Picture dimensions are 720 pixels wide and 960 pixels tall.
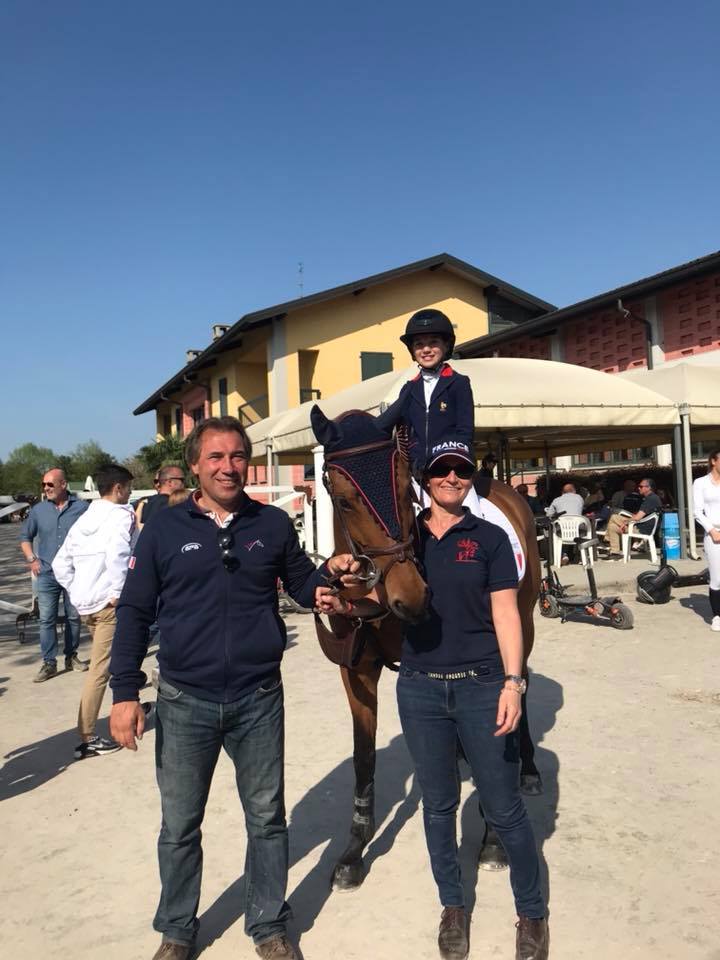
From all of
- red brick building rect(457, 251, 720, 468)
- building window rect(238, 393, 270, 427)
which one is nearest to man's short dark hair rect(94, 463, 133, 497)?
red brick building rect(457, 251, 720, 468)

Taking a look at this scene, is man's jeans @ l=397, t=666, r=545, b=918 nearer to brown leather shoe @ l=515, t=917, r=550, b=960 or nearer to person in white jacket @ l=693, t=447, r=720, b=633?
brown leather shoe @ l=515, t=917, r=550, b=960

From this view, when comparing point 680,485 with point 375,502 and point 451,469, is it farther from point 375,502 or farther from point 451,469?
point 375,502

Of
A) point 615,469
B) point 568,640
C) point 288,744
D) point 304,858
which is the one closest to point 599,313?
point 615,469

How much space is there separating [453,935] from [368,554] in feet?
4.67

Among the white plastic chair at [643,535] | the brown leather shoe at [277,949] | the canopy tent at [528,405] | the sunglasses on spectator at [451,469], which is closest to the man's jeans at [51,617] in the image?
the canopy tent at [528,405]

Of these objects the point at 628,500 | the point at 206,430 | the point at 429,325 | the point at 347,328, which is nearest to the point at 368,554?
the point at 206,430

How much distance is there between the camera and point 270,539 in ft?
8.89

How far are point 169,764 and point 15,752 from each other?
310 centimetres

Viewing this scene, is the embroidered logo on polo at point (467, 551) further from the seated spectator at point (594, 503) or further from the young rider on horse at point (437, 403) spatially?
the seated spectator at point (594, 503)

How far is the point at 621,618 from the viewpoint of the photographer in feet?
26.5

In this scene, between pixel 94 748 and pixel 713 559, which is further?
pixel 713 559

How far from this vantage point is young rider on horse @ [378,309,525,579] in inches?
126

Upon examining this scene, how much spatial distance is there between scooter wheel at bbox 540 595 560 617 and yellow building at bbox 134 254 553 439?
1485 centimetres

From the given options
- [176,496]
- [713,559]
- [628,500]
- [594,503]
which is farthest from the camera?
[594,503]
